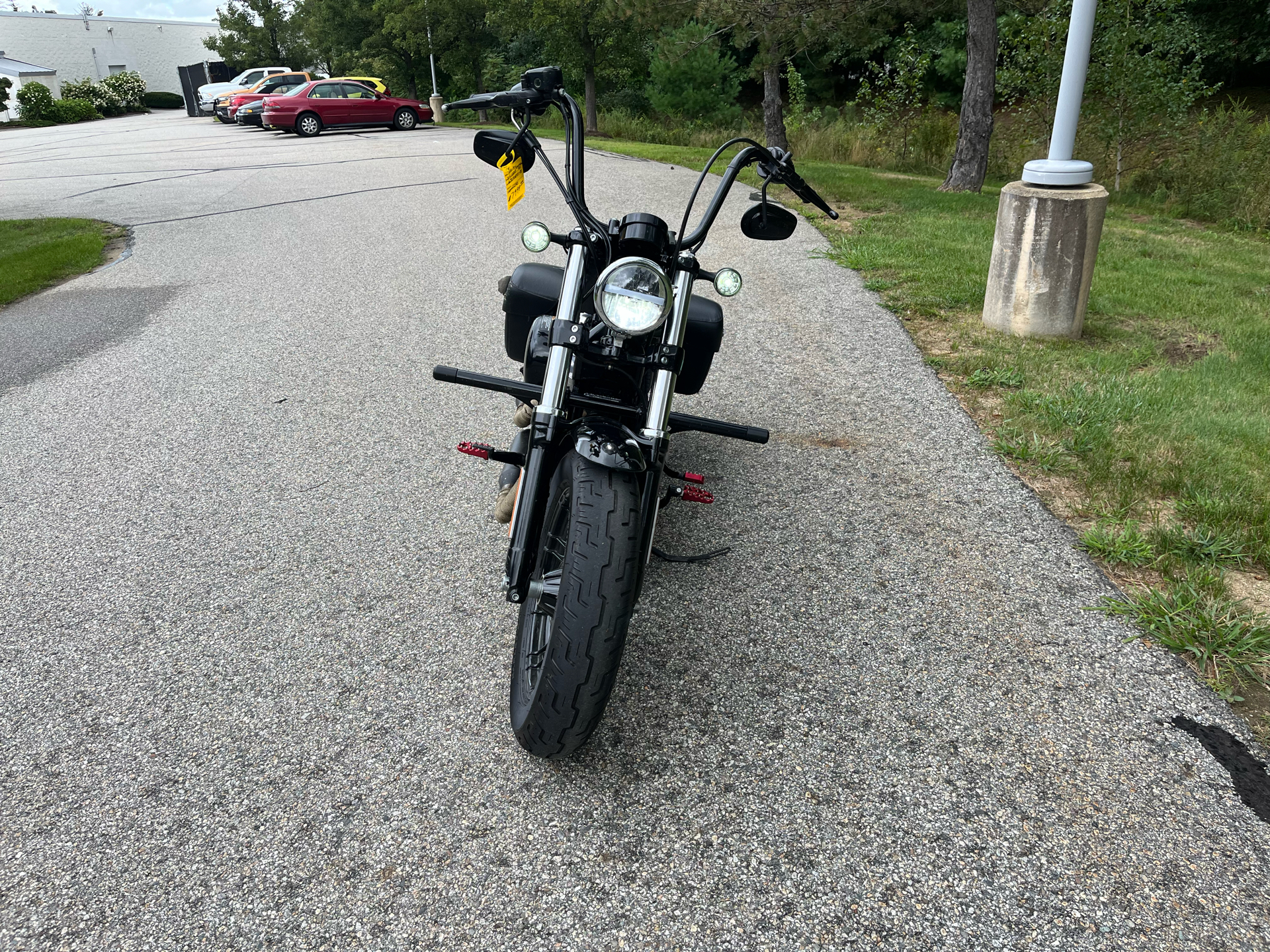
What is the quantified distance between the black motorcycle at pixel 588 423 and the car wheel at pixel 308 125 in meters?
24.7

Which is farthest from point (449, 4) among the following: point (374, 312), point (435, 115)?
point (374, 312)

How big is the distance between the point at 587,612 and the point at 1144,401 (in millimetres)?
3835

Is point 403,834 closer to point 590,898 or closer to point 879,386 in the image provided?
point 590,898

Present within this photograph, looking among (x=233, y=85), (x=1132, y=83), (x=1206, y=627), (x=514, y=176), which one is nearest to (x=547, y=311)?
(x=514, y=176)

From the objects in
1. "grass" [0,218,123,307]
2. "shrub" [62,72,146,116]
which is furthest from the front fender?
"shrub" [62,72,146,116]

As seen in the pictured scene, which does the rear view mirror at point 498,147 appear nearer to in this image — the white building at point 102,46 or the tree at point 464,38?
the tree at point 464,38

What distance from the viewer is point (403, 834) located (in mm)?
2158

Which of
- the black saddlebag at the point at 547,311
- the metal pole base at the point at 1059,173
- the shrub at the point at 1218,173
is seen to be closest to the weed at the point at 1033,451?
the black saddlebag at the point at 547,311

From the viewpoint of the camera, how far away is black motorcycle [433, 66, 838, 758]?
2100 mm

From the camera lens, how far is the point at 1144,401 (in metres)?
4.61

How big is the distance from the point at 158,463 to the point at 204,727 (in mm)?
2204

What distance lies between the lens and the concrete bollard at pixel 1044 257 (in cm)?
541

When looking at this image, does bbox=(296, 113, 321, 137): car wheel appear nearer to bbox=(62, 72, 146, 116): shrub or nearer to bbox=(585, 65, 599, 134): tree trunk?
bbox=(585, 65, 599, 134): tree trunk

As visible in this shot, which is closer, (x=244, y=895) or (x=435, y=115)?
(x=244, y=895)
